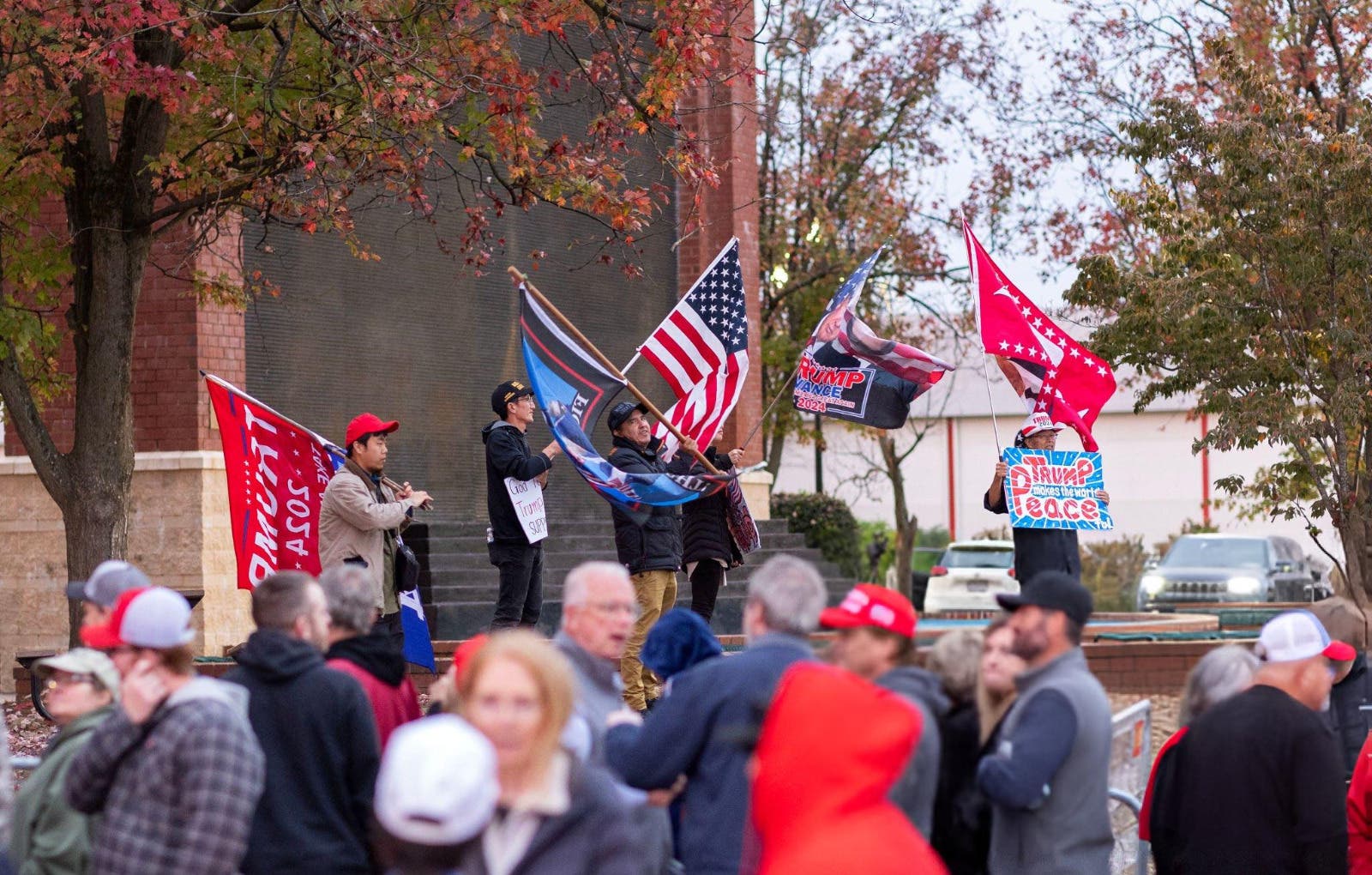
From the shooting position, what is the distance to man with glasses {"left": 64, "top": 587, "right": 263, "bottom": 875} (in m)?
4.93

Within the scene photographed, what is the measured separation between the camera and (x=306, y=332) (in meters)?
18.9

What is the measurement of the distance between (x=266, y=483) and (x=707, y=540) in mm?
3200

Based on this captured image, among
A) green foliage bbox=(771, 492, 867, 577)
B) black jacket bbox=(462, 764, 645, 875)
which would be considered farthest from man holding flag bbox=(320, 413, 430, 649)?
green foliage bbox=(771, 492, 867, 577)

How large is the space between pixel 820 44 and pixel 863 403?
18.5 metres

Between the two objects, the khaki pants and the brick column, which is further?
the brick column

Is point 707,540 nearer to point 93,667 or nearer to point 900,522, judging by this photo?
point 93,667

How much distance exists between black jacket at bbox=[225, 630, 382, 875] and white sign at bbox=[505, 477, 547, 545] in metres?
6.17

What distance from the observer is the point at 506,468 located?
11969 mm

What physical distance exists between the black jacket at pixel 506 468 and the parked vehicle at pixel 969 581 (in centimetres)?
1850

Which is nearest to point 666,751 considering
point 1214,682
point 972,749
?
point 972,749

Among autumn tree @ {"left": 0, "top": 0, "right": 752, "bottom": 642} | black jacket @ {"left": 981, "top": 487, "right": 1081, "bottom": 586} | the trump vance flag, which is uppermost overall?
autumn tree @ {"left": 0, "top": 0, "right": 752, "bottom": 642}

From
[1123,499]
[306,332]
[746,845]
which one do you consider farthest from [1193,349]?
[1123,499]

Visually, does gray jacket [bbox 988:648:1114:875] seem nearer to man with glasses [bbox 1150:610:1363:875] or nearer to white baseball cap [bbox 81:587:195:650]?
man with glasses [bbox 1150:610:1363:875]

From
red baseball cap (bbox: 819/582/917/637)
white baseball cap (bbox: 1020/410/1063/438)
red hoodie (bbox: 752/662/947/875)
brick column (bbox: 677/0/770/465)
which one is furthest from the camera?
brick column (bbox: 677/0/770/465)
